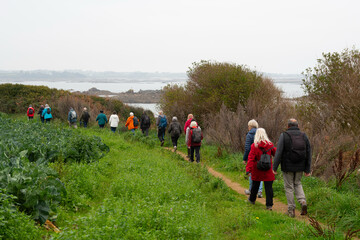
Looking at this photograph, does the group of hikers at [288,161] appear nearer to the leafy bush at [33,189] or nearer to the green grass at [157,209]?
the green grass at [157,209]

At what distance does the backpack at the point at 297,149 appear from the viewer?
308 inches

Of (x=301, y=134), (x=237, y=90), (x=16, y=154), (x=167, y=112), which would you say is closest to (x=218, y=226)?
(x=301, y=134)

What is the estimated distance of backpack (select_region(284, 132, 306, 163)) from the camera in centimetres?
782

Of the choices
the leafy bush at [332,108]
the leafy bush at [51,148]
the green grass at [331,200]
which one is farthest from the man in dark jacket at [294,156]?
the leafy bush at [51,148]

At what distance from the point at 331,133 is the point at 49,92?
34.7m

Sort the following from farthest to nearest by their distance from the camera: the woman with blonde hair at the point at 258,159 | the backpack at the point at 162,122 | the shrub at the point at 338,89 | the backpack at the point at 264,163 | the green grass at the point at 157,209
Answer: the backpack at the point at 162,122, the shrub at the point at 338,89, the woman with blonde hair at the point at 258,159, the backpack at the point at 264,163, the green grass at the point at 157,209

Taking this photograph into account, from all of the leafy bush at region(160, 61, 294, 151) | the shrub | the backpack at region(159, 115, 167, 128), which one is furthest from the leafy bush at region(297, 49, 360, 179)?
the backpack at region(159, 115, 167, 128)

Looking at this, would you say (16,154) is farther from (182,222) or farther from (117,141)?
(117,141)

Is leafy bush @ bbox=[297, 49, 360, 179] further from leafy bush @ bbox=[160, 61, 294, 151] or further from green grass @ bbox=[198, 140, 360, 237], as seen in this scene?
leafy bush @ bbox=[160, 61, 294, 151]

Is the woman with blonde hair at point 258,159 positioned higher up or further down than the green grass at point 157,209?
higher up

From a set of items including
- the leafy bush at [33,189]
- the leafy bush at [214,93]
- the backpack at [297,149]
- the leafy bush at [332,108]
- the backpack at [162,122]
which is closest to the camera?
the leafy bush at [33,189]

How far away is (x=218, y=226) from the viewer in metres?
7.13

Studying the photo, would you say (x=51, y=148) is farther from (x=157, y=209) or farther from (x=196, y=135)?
(x=157, y=209)

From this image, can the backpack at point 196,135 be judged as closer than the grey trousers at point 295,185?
No
